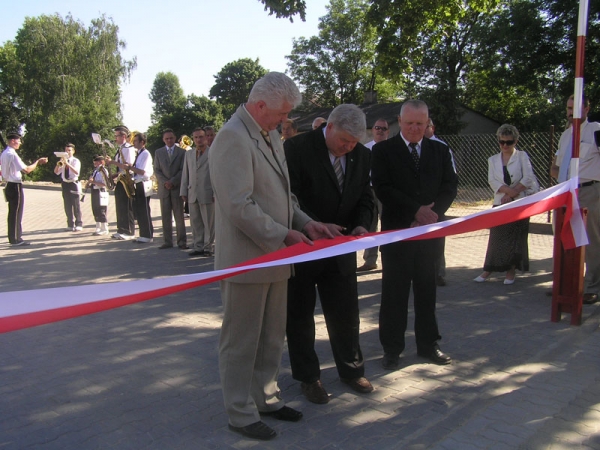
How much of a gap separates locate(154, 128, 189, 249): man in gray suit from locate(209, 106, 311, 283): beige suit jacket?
7.26m

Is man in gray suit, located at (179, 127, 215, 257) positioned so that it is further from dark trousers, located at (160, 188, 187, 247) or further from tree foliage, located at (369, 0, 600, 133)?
tree foliage, located at (369, 0, 600, 133)

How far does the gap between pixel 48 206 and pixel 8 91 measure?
1924 inches

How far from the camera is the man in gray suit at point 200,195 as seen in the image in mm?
9391

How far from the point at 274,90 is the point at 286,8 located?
9.39 metres

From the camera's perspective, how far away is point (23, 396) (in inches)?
157

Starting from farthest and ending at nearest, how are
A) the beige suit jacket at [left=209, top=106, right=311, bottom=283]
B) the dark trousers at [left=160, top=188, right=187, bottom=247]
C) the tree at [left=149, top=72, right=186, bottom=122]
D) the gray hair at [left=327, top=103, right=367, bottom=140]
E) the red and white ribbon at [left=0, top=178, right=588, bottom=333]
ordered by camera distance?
the tree at [left=149, top=72, right=186, bottom=122]
the dark trousers at [left=160, top=188, right=187, bottom=247]
the gray hair at [left=327, top=103, right=367, bottom=140]
the beige suit jacket at [left=209, top=106, right=311, bottom=283]
the red and white ribbon at [left=0, top=178, right=588, bottom=333]

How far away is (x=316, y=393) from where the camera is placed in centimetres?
388

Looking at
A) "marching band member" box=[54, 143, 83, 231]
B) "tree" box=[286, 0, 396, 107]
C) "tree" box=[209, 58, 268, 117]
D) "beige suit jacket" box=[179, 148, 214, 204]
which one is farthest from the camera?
"tree" box=[209, 58, 268, 117]

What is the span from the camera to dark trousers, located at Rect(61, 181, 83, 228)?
13.1 m

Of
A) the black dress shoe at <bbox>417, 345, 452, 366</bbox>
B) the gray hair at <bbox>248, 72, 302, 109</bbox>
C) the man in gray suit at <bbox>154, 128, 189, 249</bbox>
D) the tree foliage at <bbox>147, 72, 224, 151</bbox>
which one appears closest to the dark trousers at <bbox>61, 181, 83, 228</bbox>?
the man in gray suit at <bbox>154, 128, 189, 249</bbox>

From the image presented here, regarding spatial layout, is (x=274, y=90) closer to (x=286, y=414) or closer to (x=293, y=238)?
(x=293, y=238)

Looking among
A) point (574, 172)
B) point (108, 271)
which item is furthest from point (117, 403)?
point (108, 271)

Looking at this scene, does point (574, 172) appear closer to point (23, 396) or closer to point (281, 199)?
point (281, 199)

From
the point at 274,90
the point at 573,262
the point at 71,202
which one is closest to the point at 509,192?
the point at 573,262
